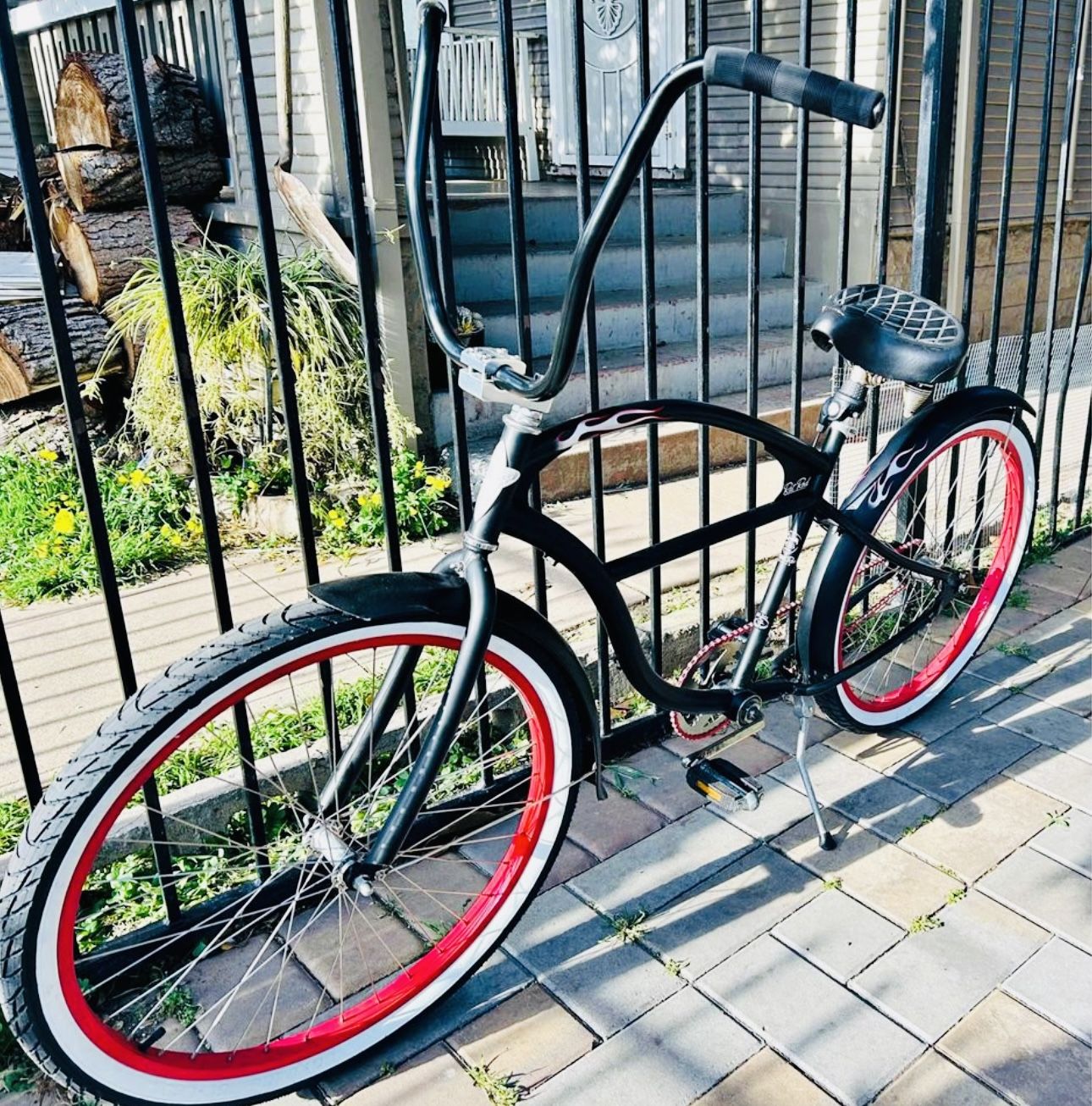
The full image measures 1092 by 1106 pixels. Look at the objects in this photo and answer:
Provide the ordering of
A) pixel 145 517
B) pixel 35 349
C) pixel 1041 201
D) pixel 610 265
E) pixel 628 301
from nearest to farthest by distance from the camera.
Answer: pixel 1041 201, pixel 145 517, pixel 35 349, pixel 628 301, pixel 610 265

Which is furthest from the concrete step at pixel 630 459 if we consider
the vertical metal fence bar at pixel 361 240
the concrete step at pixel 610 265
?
the vertical metal fence bar at pixel 361 240

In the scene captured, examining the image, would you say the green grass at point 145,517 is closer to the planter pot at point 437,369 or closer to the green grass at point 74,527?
the green grass at point 74,527

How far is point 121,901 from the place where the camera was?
7.00ft

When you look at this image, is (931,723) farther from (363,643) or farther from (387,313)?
(387,313)

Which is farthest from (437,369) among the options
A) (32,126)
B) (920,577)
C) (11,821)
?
(32,126)

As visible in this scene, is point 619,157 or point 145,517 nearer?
point 619,157

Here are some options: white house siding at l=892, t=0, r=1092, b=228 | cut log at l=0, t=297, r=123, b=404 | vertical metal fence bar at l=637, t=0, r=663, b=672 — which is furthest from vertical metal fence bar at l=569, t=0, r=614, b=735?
white house siding at l=892, t=0, r=1092, b=228

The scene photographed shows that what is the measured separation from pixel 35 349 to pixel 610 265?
9.54ft

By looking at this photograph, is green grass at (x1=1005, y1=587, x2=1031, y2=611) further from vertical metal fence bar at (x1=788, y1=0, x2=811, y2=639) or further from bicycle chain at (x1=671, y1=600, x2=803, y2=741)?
bicycle chain at (x1=671, y1=600, x2=803, y2=741)

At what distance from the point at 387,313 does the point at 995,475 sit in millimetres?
2675

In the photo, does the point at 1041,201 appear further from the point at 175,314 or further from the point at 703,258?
the point at 175,314

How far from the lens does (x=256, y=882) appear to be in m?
2.11

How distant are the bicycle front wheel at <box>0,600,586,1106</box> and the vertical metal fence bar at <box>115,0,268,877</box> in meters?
0.06

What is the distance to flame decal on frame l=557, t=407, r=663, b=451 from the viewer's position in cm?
176
